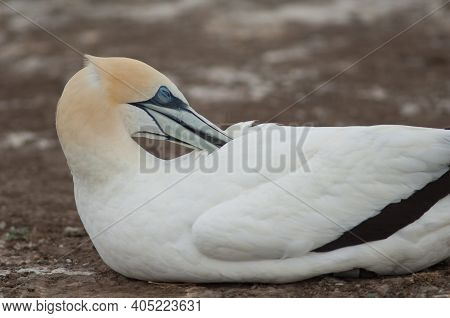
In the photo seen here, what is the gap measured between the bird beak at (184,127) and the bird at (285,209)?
0.27m

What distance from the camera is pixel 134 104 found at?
22.1ft

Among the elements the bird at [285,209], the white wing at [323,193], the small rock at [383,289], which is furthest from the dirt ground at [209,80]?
the white wing at [323,193]

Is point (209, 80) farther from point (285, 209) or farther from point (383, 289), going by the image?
point (383, 289)

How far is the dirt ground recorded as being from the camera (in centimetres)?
657

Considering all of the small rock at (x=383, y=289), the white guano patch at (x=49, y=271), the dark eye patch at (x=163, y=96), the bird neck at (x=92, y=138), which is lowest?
the small rock at (x=383, y=289)

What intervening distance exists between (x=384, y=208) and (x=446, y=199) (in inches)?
19.9

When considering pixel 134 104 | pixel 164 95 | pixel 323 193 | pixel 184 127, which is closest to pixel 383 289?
pixel 323 193

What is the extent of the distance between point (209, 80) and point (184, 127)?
905cm

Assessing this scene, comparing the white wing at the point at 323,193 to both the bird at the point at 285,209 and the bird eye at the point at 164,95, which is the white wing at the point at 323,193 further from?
the bird eye at the point at 164,95

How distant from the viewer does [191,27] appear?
19.6 metres

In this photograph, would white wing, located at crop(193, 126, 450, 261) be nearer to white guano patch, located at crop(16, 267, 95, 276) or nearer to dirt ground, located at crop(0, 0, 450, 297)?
dirt ground, located at crop(0, 0, 450, 297)

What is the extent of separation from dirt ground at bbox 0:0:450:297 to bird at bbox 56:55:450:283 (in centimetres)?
18

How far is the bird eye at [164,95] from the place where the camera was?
675 cm
